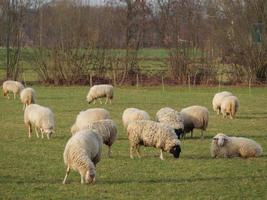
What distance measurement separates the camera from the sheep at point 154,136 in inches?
474

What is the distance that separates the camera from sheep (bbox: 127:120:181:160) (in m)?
12.0

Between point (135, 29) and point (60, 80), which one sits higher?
point (135, 29)

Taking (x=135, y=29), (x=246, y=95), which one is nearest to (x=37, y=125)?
(x=246, y=95)

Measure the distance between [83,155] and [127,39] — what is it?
117ft

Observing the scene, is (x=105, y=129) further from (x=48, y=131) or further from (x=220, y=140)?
(x=48, y=131)

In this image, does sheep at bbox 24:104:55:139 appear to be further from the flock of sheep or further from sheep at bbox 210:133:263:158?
sheep at bbox 210:133:263:158

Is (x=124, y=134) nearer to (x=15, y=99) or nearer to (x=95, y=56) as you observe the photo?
(x=15, y=99)

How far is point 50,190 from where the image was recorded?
9406mm

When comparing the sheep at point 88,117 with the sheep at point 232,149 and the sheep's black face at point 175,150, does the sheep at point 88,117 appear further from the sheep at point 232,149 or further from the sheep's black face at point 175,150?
the sheep at point 232,149

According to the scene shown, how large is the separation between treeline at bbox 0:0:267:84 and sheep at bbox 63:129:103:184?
29.4m

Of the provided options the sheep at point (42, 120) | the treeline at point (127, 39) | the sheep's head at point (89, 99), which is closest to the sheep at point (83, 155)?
the sheep at point (42, 120)

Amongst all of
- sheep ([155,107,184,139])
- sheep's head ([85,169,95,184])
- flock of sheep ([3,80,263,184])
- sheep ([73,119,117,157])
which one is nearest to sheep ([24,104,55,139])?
flock of sheep ([3,80,263,184])

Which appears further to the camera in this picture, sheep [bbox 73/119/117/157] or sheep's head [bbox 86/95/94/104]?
sheep's head [bbox 86/95/94/104]

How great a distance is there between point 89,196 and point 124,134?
7.69m
